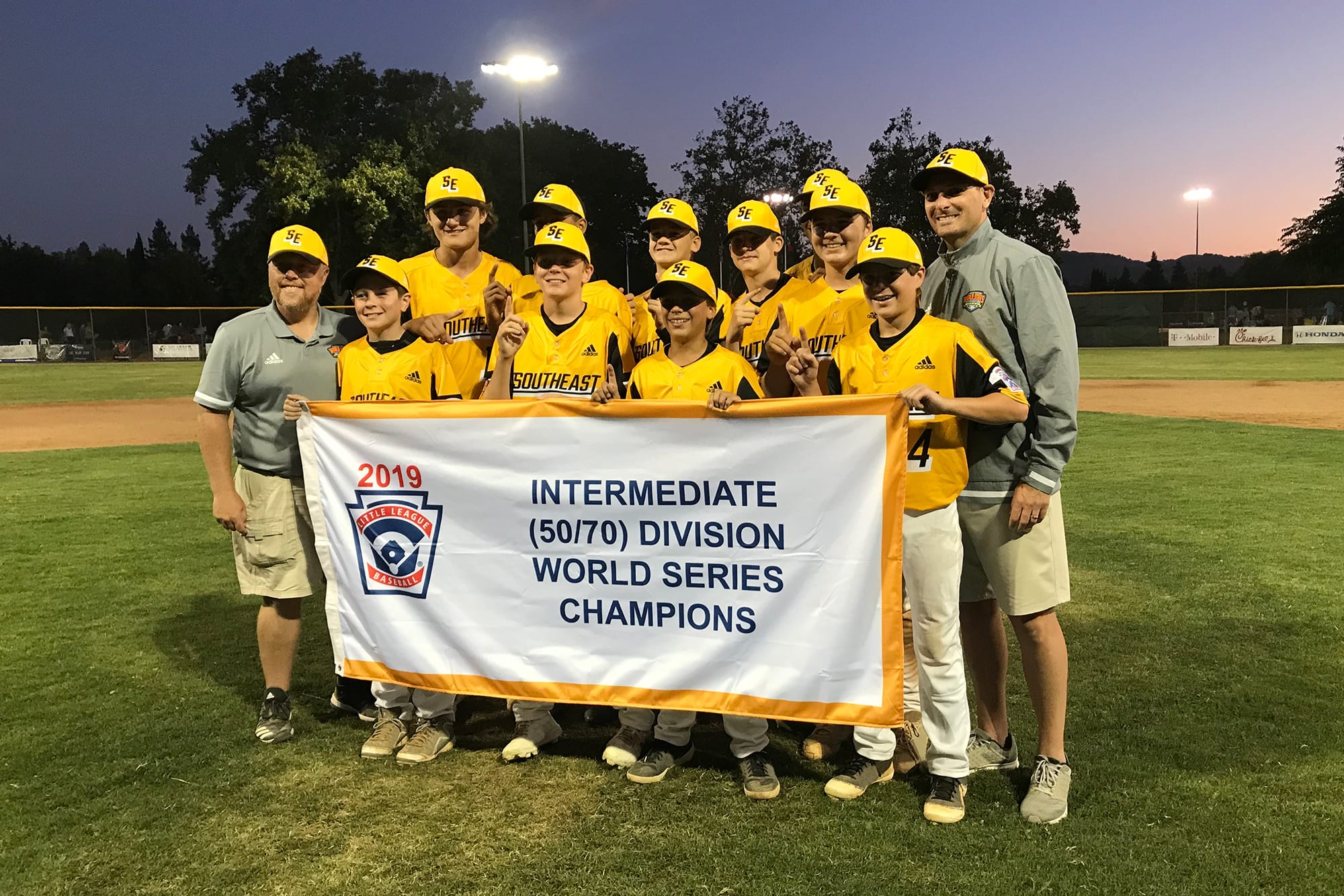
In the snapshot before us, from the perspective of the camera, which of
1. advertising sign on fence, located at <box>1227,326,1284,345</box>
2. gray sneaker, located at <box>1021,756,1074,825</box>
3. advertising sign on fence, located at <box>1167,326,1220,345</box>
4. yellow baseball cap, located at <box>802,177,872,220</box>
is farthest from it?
advertising sign on fence, located at <box>1167,326,1220,345</box>

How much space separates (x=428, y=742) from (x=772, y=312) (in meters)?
2.61

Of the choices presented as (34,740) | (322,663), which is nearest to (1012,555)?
(322,663)

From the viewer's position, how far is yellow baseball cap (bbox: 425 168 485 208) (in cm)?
498

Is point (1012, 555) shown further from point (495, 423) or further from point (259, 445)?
point (259, 445)

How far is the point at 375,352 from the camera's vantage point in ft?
14.8

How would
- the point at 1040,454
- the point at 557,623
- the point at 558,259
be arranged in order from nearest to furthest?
1. the point at 1040,454
2. the point at 557,623
3. the point at 558,259

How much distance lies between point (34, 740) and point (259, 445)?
178 cm

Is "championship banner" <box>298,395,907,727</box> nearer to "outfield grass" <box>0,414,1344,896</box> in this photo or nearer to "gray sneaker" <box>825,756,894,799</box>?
"gray sneaker" <box>825,756,894,799</box>

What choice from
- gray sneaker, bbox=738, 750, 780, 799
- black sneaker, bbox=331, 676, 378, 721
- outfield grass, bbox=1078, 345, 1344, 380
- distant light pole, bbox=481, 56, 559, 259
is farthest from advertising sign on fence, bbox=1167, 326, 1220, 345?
black sneaker, bbox=331, 676, 378, 721

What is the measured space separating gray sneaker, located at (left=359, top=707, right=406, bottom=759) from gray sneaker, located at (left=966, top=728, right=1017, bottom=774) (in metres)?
2.58

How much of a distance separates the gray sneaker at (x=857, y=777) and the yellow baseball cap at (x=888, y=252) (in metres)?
2.02

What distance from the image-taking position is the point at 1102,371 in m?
30.1

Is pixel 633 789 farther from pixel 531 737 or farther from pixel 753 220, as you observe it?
pixel 753 220

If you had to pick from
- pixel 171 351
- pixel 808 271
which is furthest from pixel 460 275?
pixel 171 351
